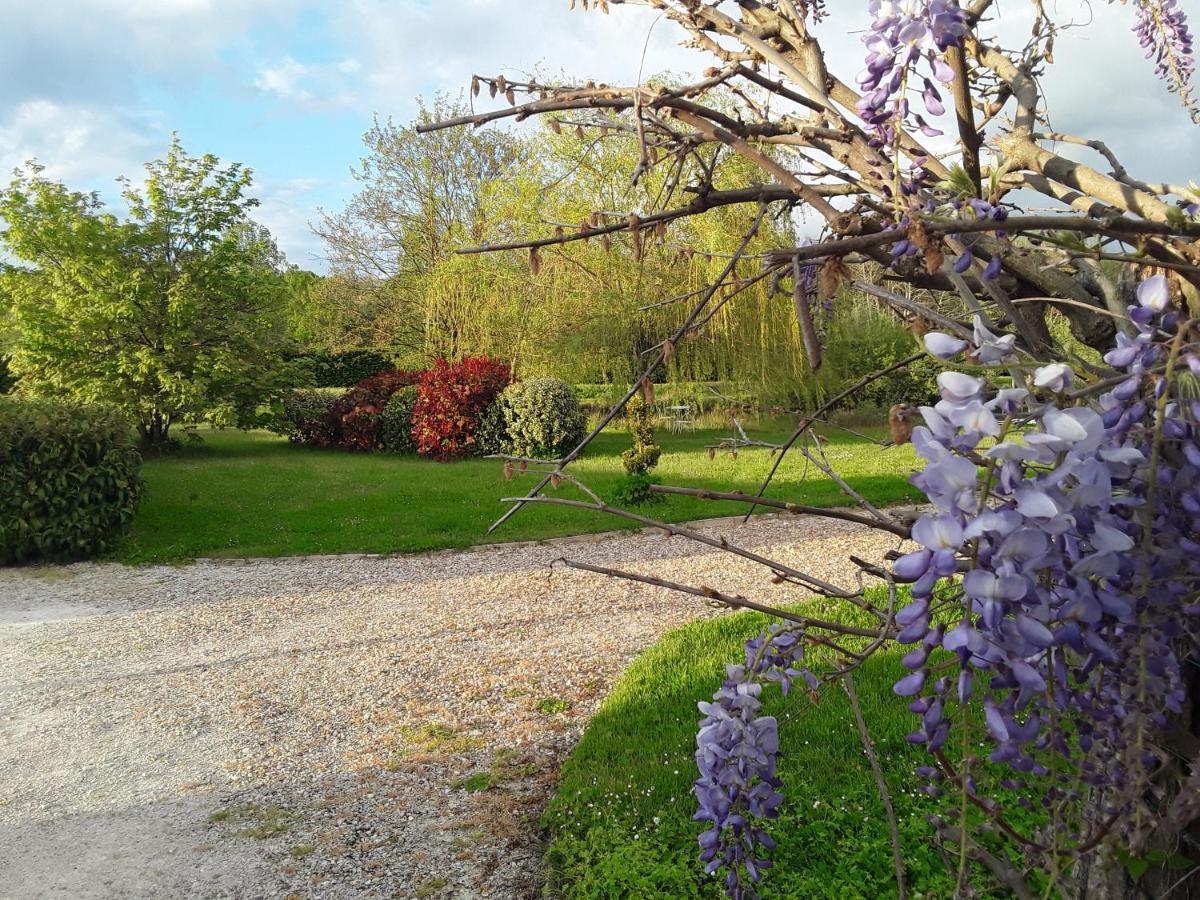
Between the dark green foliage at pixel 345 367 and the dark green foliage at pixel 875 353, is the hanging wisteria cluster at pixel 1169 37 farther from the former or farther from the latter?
the dark green foliage at pixel 345 367

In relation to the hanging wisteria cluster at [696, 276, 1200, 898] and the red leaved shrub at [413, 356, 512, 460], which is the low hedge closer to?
the red leaved shrub at [413, 356, 512, 460]

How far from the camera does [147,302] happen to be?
1447cm

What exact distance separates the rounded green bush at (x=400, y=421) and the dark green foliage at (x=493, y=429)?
1.50 metres

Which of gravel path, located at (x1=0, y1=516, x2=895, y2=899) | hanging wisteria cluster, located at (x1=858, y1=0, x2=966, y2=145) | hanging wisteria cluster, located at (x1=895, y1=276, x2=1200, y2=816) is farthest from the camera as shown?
gravel path, located at (x1=0, y1=516, x2=895, y2=899)

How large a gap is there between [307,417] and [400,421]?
2.45 metres

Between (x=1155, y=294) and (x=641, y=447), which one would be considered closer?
(x=1155, y=294)

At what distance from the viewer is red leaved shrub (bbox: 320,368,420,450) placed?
1573cm

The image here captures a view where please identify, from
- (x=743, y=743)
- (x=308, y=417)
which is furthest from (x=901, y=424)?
(x=308, y=417)

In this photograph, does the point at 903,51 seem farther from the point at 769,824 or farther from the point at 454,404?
the point at 454,404

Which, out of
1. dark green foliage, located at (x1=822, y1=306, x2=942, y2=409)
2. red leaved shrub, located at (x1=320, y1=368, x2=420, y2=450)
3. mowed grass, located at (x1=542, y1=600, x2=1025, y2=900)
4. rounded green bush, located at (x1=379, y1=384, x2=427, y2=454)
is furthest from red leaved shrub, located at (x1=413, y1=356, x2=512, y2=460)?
mowed grass, located at (x1=542, y1=600, x2=1025, y2=900)

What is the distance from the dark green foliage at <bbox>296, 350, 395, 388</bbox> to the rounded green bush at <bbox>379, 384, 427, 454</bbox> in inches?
387

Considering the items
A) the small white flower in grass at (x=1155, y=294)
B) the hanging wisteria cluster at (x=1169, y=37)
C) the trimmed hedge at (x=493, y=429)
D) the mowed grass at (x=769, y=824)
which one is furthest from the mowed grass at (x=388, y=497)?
the small white flower in grass at (x=1155, y=294)

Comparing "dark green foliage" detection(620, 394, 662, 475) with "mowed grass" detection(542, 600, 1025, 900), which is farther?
"dark green foliage" detection(620, 394, 662, 475)

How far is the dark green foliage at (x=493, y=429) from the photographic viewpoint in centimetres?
1409
